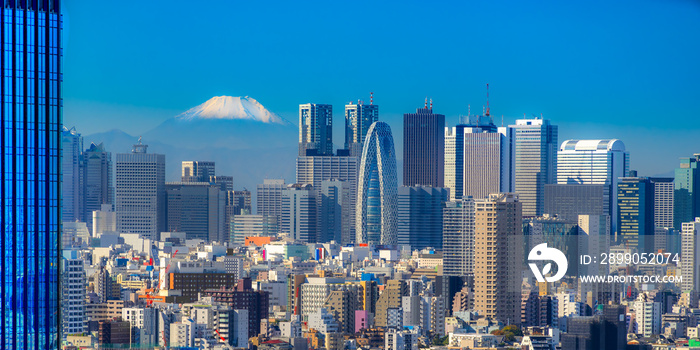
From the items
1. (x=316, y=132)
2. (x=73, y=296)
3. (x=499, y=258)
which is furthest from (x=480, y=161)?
(x=73, y=296)

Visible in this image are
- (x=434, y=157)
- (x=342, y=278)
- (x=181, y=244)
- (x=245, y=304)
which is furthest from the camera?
(x=434, y=157)

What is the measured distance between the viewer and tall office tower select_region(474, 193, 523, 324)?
8.70 m

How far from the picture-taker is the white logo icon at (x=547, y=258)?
27.2 feet

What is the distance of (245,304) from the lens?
930 centimetres

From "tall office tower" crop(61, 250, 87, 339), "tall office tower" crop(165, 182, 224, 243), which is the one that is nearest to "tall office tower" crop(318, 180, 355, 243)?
"tall office tower" crop(165, 182, 224, 243)

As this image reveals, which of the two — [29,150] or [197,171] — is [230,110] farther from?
[29,150]

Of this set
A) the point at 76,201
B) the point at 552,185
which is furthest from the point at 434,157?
the point at 76,201

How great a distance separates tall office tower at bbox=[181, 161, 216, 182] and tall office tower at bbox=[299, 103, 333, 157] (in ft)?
6.05

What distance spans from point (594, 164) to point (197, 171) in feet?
21.3

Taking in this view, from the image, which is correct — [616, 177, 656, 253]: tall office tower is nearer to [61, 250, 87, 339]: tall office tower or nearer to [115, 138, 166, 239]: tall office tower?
[61, 250, 87, 339]: tall office tower

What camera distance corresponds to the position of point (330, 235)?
1961 centimetres

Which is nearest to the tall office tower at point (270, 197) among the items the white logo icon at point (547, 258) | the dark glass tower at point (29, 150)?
the white logo icon at point (547, 258)

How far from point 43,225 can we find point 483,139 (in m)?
13.9

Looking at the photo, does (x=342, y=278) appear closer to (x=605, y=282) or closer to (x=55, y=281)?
(x=605, y=282)
